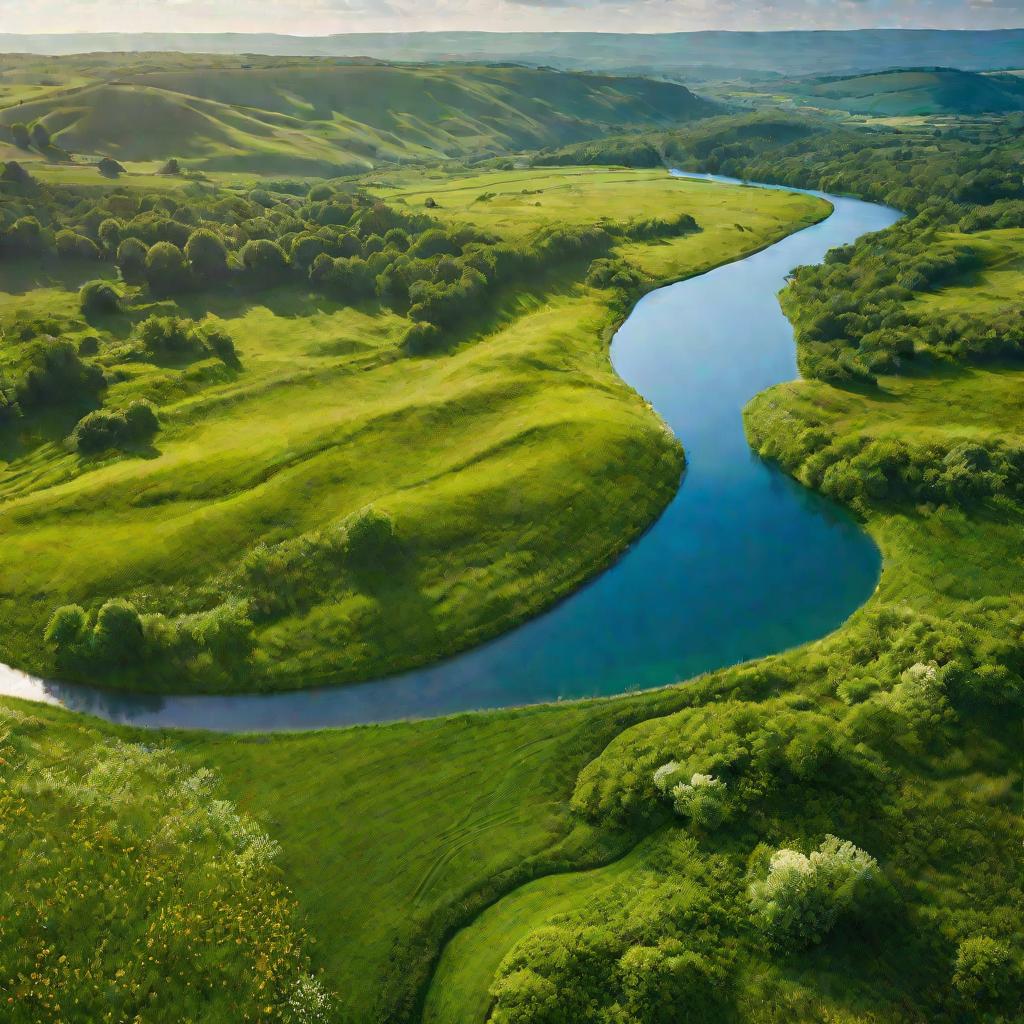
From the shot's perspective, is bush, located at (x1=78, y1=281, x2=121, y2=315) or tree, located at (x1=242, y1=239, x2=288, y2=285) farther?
tree, located at (x1=242, y1=239, x2=288, y2=285)

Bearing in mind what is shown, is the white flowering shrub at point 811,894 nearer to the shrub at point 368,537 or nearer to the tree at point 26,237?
the shrub at point 368,537

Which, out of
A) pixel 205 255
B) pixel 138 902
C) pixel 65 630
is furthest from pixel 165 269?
pixel 138 902

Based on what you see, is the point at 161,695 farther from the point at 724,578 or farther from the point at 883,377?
the point at 883,377

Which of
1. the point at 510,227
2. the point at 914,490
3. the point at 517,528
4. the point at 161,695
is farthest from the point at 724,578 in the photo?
the point at 510,227

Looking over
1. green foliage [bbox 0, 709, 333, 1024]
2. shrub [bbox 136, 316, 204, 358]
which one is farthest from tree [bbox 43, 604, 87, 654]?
shrub [bbox 136, 316, 204, 358]

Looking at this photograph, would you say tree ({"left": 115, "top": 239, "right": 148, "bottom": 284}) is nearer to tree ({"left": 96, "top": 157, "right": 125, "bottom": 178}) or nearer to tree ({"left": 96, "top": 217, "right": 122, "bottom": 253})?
tree ({"left": 96, "top": 217, "right": 122, "bottom": 253})

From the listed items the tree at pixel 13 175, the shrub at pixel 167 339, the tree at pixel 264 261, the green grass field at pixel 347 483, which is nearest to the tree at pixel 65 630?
the green grass field at pixel 347 483
